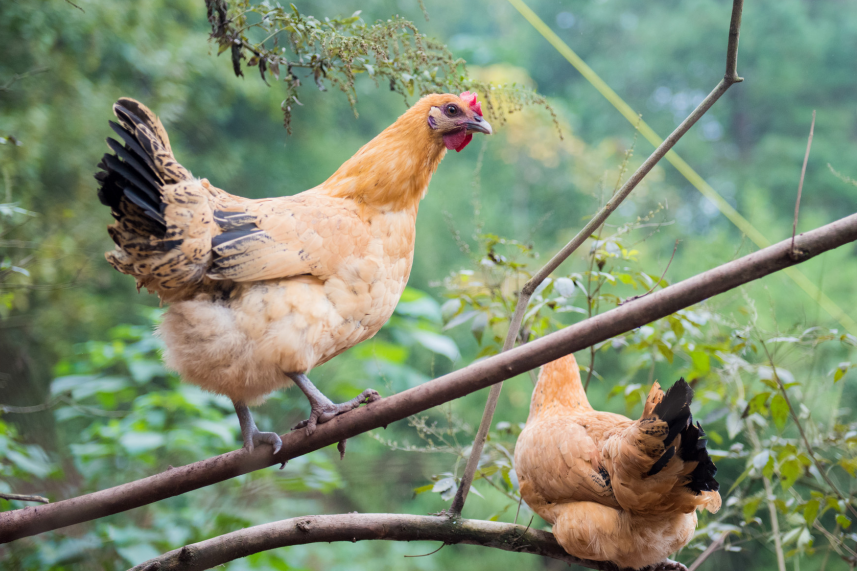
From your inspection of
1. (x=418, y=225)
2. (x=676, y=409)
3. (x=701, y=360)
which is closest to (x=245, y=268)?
(x=676, y=409)

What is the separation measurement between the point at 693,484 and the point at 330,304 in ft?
3.04

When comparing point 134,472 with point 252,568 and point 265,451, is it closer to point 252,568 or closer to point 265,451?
point 252,568

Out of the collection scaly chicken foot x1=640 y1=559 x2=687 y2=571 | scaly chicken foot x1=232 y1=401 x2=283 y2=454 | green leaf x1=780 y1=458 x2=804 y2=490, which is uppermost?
green leaf x1=780 y1=458 x2=804 y2=490

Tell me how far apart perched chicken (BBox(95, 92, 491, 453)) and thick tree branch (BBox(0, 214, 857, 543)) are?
7 cm

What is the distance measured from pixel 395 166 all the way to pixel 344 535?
3.03 ft

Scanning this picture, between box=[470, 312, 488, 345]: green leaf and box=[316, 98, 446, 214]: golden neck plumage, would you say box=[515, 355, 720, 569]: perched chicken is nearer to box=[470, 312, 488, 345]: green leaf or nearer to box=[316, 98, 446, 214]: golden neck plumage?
box=[470, 312, 488, 345]: green leaf

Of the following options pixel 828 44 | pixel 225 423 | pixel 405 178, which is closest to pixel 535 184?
pixel 828 44

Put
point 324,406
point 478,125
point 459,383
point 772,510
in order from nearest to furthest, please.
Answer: point 459,383
point 324,406
point 478,125
point 772,510

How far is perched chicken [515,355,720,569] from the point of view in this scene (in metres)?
1.31

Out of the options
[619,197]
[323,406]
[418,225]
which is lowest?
[323,406]

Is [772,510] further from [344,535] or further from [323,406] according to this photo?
[323,406]

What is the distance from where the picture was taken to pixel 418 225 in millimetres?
5102

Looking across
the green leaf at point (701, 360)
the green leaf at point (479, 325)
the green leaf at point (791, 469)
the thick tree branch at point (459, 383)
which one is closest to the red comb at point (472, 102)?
the green leaf at point (479, 325)

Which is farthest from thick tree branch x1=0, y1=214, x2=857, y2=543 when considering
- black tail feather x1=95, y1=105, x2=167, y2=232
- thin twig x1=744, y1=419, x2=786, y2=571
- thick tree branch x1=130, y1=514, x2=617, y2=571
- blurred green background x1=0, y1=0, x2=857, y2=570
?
thin twig x1=744, y1=419, x2=786, y2=571
